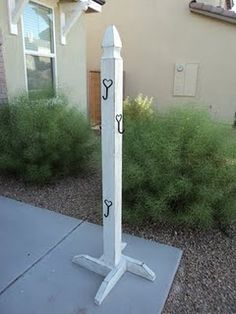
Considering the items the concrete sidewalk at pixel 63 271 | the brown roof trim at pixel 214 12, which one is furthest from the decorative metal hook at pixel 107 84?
the brown roof trim at pixel 214 12

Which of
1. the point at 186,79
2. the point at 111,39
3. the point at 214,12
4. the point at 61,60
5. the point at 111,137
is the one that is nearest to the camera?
the point at 111,39

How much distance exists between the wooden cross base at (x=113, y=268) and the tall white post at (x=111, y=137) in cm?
5

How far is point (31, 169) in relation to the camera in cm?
362

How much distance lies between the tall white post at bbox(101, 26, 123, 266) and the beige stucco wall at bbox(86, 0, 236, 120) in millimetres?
6807

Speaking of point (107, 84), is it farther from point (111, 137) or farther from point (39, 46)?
point (39, 46)

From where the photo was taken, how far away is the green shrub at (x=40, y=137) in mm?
3553

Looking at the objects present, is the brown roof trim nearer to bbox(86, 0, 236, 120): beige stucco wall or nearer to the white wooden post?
bbox(86, 0, 236, 120): beige stucco wall

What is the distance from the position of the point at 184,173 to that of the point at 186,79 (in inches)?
284

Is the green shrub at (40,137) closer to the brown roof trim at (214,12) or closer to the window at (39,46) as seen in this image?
the window at (39,46)

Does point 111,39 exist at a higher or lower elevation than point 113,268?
higher

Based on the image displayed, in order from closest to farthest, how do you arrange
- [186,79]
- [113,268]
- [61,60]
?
[113,268], [61,60], [186,79]

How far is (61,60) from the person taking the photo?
5699 millimetres

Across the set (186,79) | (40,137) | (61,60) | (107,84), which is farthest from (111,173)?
(186,79)

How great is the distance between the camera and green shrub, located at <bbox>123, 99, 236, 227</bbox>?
251cm
